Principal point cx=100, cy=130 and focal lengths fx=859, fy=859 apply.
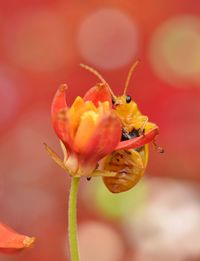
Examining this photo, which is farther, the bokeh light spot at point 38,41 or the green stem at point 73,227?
the bokeh light spot at point 38,41

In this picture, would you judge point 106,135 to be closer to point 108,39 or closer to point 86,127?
point 86,127

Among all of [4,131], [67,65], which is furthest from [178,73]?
[4,131]

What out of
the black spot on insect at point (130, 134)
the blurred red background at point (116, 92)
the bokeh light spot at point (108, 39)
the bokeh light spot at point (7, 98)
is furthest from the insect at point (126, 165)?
the bokeh light spot at point (108, 39)

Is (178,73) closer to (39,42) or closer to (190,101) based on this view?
(190,101)

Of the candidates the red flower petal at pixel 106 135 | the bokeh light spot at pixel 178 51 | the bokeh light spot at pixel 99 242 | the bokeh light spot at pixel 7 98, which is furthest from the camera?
the bokeh light spot at pixel 178 51

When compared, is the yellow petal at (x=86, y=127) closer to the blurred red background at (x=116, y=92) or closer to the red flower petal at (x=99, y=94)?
the red flower petal at (x=99, y=94)

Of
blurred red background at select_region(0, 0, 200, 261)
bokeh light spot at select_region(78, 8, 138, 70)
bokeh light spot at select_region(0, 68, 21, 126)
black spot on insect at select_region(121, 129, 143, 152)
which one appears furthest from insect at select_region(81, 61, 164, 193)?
bokeh light spot at select_region(78, 8, 138, 70)

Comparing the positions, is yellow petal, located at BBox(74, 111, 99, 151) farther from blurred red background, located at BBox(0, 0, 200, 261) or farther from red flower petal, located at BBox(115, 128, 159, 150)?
blurred red background, located at BBox(0, 0, 200, 261)
